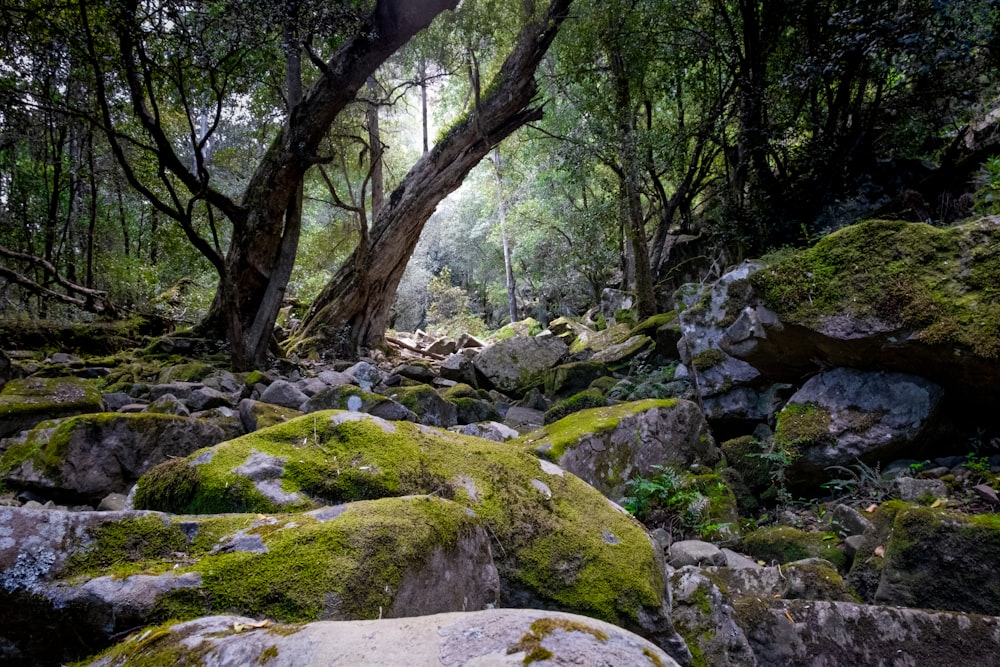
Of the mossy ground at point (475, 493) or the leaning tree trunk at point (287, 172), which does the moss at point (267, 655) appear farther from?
the leaning tree trunk at point (287, 172)

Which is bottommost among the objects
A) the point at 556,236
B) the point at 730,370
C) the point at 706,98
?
the point at 730,370

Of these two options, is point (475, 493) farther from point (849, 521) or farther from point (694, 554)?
point (849, 521)

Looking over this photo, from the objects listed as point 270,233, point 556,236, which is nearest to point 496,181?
point 556,236

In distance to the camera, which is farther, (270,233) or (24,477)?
→ (270,233)

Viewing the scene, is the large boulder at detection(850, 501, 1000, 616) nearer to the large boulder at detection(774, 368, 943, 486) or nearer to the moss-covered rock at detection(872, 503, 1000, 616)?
the moss-covered rock at detection(872, 503, 1000, 616)

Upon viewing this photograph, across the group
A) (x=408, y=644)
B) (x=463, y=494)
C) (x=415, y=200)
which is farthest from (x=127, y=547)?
(x=415, y=200)

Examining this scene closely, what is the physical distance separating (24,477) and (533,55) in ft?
35.3

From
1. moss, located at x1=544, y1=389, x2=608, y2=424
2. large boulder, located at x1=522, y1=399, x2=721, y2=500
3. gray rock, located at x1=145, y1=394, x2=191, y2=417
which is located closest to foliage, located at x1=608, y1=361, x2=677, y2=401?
moss, located at x1=544, y1=389, x2=608, y2=424

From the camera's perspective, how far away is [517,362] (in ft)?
30.5

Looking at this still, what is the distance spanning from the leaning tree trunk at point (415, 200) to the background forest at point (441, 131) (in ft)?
0.17

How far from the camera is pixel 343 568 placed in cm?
178

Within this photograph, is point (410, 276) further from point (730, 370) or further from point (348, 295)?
point (730, 370)

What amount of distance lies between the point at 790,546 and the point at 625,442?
4.61 ft

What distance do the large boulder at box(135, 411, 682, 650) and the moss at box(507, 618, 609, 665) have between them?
110cm
